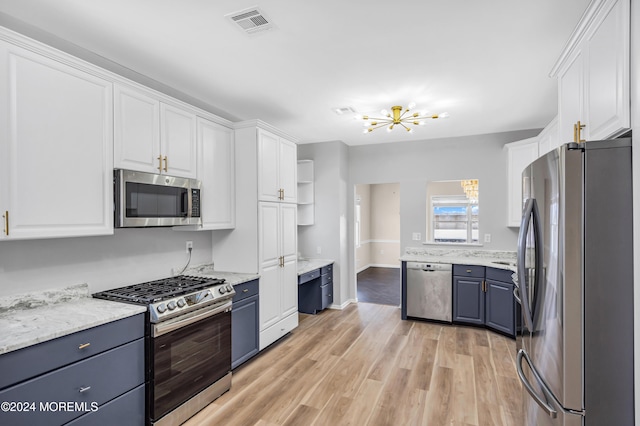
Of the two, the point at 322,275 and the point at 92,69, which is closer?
the point at 92,69

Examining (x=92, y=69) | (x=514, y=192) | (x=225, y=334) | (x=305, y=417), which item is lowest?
(x=305, y=417)

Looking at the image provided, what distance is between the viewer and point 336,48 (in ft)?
8.14

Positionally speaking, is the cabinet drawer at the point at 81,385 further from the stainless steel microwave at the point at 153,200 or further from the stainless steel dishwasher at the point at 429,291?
the stainless steel dishwasher at the point at 429,291

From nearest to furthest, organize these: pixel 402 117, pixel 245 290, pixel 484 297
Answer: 1. pixel 245 290
2. pixel 402 117
3. pixel 484 297

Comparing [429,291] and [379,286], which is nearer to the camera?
[429,291]

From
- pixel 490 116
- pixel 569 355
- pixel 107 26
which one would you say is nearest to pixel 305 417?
pixel 569 355

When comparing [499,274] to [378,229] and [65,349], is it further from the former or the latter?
[378,229]

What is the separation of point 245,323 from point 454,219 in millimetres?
6229

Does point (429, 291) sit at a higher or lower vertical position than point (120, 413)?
higher

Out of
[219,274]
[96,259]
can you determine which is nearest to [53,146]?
[96,259]

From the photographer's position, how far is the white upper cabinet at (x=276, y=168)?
11.7 feet

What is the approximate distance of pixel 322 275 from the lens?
5.07 m

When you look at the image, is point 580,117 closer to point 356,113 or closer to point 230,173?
point 356,113

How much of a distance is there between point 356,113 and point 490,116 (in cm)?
163
